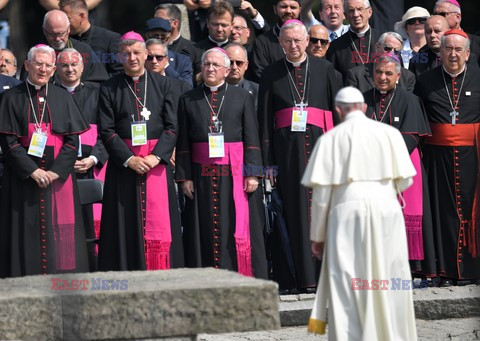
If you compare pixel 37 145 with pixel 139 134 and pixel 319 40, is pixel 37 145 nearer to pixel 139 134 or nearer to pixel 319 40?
pixel 139 134

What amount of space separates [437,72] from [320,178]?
387cm

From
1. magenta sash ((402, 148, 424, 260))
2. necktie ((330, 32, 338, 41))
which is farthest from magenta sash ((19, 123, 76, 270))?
necktie ((330, 32, 338, 41))

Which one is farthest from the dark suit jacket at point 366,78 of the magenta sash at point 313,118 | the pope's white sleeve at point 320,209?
the pope's white sleeve at point 320,209

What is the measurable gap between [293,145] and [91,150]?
1.86 m

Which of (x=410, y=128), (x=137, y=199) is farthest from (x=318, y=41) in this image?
(x=137, y=199)

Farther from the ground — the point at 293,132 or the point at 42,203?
the point at 293,132

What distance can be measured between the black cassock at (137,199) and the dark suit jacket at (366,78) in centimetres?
172

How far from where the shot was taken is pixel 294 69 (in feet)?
35.9

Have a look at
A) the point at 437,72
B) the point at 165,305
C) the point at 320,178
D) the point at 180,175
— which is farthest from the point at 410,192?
the point at 165,305

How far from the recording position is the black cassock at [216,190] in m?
10.5

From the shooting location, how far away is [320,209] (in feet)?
25.6

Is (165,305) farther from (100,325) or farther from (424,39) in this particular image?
(424,39)

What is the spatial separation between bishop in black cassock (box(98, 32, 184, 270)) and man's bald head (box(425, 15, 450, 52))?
9.50 ft

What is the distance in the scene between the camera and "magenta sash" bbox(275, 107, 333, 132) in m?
10.7
